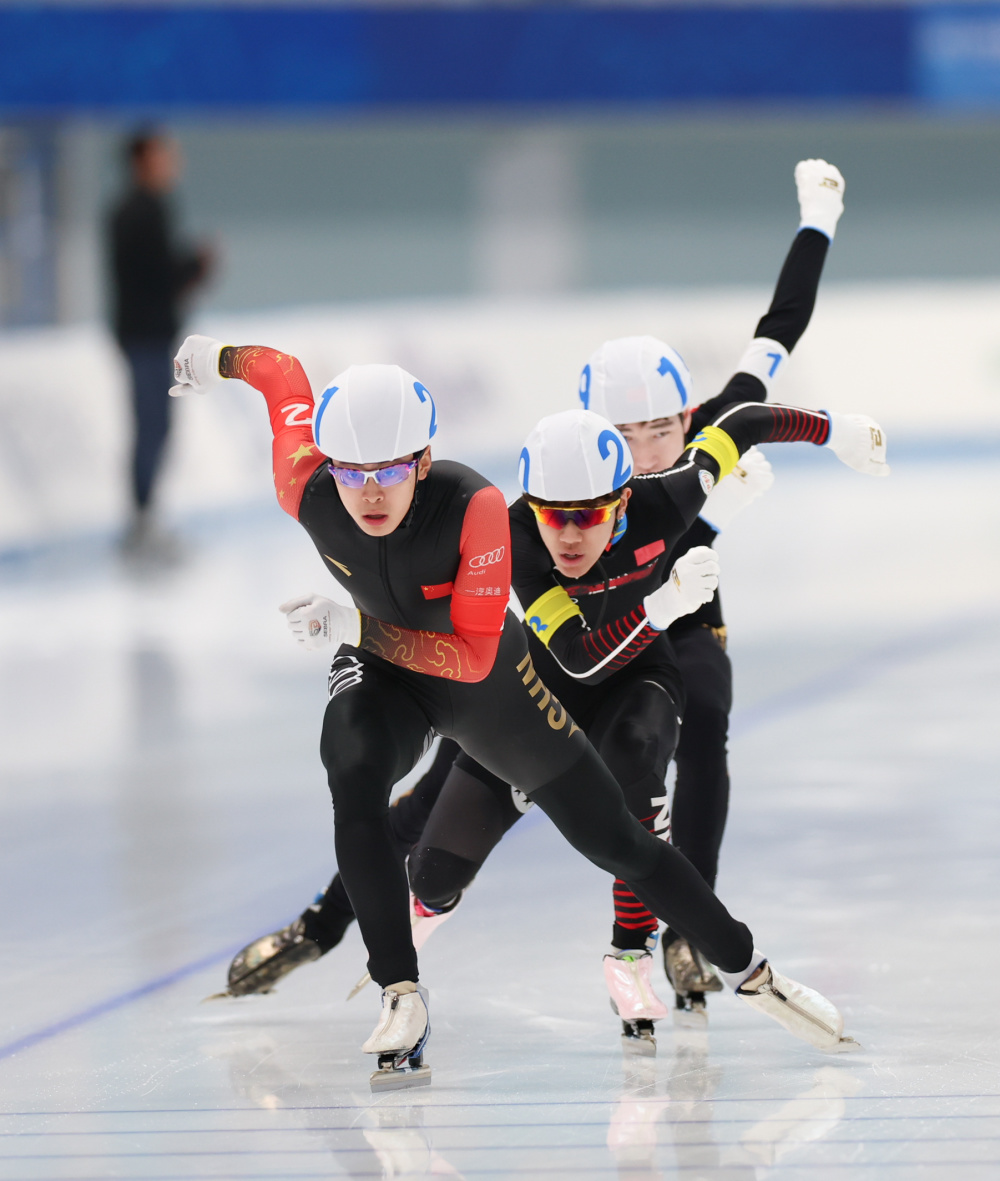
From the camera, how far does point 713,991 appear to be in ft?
11.6

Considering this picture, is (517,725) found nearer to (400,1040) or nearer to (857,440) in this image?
(400,1040)

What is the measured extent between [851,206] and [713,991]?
A: 17.9 m

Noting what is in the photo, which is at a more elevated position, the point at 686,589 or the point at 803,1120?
the point at 686,589

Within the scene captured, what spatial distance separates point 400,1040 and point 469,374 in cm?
959

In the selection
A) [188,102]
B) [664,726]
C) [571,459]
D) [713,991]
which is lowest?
[713,991]

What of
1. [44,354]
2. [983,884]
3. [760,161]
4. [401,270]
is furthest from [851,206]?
[983,884]

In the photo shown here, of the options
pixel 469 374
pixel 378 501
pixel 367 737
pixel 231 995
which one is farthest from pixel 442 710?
pixel 469 374

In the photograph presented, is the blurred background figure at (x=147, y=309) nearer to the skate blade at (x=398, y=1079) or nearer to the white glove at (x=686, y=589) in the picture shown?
the white glove at (x=686, y=589)

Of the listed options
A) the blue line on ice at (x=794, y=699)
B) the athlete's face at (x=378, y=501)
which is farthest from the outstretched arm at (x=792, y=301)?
the blue line on ice at (x=794, y=699)

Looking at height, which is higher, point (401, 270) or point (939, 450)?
point (401, 270)

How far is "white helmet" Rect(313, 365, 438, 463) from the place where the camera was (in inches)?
117

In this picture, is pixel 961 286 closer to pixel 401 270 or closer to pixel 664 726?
pixel 401 270

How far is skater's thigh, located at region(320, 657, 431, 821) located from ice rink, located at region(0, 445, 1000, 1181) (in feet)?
1.64

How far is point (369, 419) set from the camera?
2.96 meters
